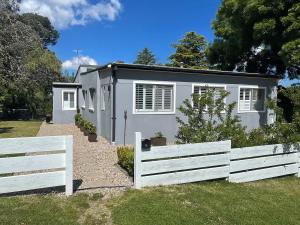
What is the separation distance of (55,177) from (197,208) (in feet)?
8.38

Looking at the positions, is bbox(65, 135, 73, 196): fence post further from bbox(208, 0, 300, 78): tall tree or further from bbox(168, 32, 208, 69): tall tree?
→ bbox(168, 32, 208, 69): tall tree

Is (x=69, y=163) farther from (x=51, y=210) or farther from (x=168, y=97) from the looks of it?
(x=168, y=97)

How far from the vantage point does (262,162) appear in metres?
7.54

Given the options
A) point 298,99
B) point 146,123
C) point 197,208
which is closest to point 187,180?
point 197,208

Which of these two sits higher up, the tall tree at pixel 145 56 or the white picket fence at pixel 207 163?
the tall tree at pixel 145 56

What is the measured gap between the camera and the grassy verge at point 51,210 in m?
4.65

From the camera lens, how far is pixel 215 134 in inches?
328

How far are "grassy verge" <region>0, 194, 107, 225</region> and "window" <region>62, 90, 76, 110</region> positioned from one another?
1699 centimetres

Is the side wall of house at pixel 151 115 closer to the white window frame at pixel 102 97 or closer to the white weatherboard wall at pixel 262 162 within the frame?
the white window frame at pixel 102 97

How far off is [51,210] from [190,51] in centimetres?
3712

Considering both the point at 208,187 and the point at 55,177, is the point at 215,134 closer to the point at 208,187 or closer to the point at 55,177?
the point at 208,187

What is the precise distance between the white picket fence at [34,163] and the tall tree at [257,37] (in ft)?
41.1

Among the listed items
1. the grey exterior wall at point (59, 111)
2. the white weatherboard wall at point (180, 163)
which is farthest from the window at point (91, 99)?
the white weatherboard wall at point (180, 163)

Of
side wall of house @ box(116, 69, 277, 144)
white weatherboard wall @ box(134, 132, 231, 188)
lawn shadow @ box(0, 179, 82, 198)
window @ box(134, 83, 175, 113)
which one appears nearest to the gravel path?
lawn shadow @ box(0, 179, 82, 198)
